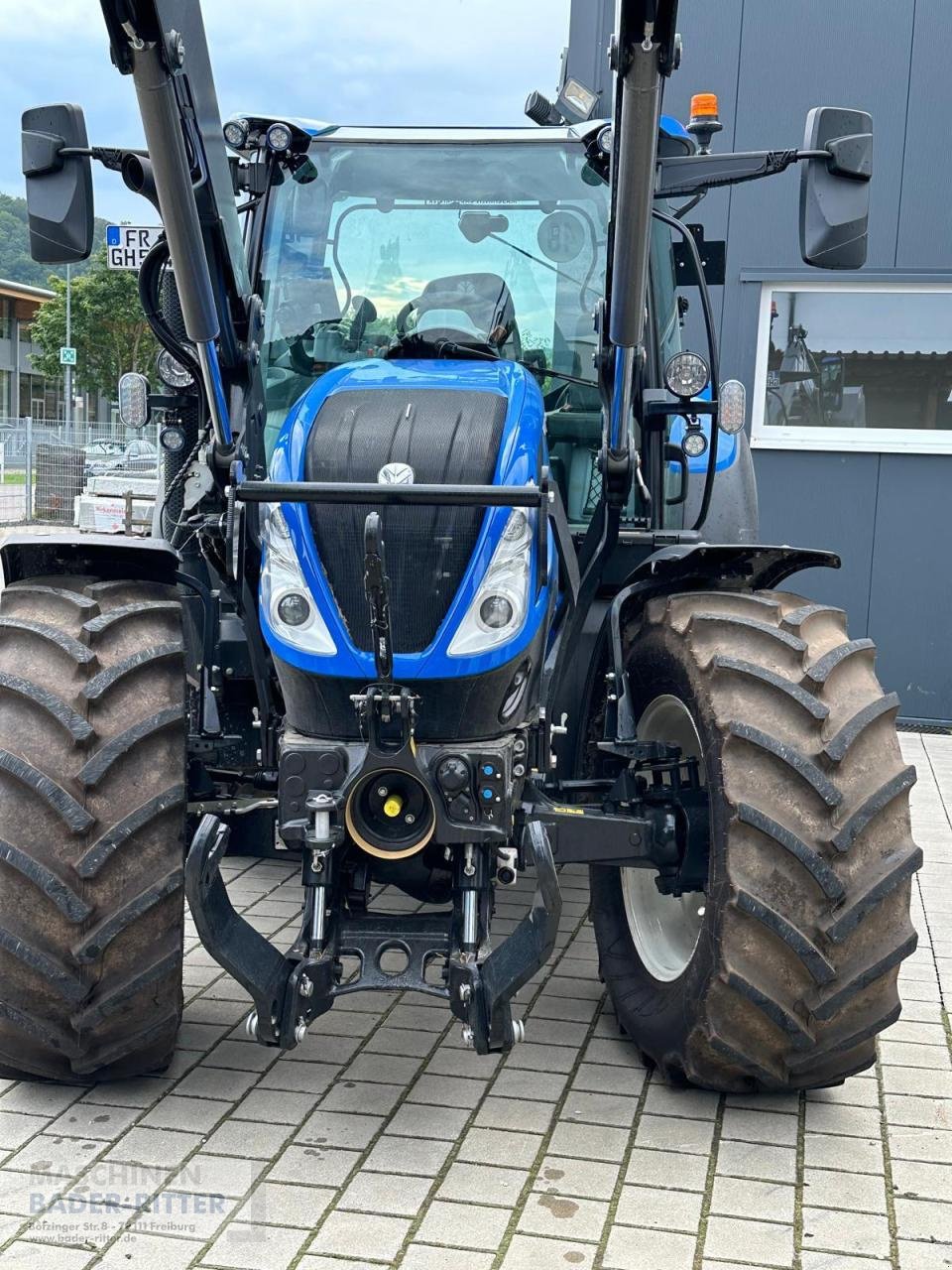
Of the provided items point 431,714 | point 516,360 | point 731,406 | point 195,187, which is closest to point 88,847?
point 431,714

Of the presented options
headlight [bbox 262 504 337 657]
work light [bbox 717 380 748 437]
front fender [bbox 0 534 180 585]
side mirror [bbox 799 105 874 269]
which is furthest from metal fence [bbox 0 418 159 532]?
side mirror [bbox 799 105 874 269]

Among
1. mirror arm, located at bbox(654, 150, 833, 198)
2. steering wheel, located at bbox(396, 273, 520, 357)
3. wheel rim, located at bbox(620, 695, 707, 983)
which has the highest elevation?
mirror arm, located at bbox(654, 150, 833, 198)

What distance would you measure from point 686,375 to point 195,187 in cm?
157

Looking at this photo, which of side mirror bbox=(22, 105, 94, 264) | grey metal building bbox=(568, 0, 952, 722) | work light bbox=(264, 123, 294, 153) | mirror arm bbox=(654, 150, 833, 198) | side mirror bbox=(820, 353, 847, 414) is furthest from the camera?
side mirror bbox=(820, 353, 847, 414)

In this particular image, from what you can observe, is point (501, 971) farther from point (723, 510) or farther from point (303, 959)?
point (723, 510)

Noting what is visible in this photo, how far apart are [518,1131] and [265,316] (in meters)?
2.72

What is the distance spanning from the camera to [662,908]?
437 cm

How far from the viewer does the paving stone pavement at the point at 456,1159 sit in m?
3.08

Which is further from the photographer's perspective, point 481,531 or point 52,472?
point 52,472

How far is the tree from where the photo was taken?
44.7 meters

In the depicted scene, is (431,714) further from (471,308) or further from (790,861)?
(471,308)

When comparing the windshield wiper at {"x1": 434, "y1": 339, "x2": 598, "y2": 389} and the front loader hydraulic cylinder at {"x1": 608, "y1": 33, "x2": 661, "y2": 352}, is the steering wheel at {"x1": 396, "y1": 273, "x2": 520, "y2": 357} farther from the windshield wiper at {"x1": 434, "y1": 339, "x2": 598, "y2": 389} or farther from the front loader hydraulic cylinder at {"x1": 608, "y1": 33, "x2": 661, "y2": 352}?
the front loader hydraulic cylinder at {"x1": 608, "y1": 33, "x2": 661, "y2": 352}

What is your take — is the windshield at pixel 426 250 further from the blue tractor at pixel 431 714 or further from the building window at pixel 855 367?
the building window at pixel 855 367

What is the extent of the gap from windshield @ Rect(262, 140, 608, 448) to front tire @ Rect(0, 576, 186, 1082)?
1450 mm
